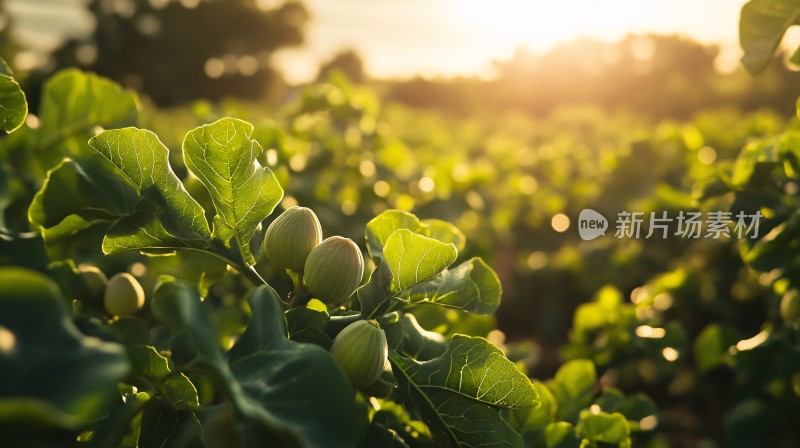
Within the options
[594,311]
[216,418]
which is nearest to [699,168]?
[594,311]

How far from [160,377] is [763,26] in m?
1.15

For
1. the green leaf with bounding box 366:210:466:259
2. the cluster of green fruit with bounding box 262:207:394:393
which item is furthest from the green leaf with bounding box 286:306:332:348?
the green leaf with bounding box 366:210:466:259

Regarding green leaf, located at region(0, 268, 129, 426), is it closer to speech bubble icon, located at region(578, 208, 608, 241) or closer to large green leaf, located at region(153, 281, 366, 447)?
large green leaf, located at region(153, 281, 366, 447)

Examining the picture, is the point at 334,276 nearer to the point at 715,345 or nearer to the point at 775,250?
the point at 775,250

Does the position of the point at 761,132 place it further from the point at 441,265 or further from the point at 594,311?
the point at 441,265

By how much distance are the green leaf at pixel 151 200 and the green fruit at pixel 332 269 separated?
0.43 ft

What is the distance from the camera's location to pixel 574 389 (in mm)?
1268

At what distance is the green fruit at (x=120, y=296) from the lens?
3.30 feet

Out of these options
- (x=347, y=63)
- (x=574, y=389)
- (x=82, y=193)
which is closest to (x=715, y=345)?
(x=574, y=389)

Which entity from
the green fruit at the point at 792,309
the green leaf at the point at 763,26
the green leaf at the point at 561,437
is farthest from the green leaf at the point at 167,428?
the green fruit at the point at 792,309

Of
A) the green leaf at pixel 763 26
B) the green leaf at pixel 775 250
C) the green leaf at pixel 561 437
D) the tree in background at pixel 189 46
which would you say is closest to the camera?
the green leaf at pixel 561 437

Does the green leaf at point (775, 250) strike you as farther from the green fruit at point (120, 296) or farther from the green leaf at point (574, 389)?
the green fruit at point (120, 296)

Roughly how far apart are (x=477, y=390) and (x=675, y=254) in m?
3.38

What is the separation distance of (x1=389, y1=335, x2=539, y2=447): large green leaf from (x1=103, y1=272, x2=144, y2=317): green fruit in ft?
1.50
